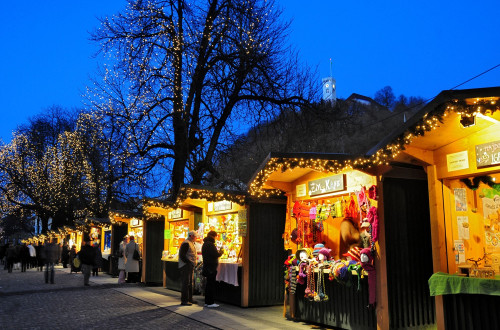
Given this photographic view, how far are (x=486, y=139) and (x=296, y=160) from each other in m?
3.14

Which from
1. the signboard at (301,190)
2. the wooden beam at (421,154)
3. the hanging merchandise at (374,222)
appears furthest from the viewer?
the signboard at (301,190)

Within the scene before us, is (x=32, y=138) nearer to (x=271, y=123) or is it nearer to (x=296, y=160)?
(x=271, y=123)

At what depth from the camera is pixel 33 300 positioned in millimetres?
13180

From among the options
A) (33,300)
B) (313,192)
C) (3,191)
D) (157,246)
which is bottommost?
(33,300)

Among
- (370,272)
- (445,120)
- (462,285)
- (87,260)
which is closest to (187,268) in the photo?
(370,272)

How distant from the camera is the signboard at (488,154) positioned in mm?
6180

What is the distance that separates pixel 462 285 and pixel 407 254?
1.67 metres

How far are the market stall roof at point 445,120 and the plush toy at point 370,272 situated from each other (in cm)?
158

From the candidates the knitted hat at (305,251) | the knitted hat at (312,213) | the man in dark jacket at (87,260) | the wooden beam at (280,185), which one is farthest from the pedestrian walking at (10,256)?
the knitted hat at (312,213)

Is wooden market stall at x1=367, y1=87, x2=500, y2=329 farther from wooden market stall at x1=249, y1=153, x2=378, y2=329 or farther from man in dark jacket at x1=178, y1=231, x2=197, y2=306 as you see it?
man in dark jacket at x1=178, y1=231, x2=197, y2=306

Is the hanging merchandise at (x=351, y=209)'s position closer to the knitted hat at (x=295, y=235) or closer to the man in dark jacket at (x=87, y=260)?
the knitted hat at (x=295, y=235)

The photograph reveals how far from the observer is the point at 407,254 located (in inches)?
307

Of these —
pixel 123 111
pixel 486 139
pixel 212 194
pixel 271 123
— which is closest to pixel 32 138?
pixel 123 111

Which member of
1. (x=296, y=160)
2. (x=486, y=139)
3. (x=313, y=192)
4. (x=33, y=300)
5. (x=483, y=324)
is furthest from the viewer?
(x=33, y=300)
